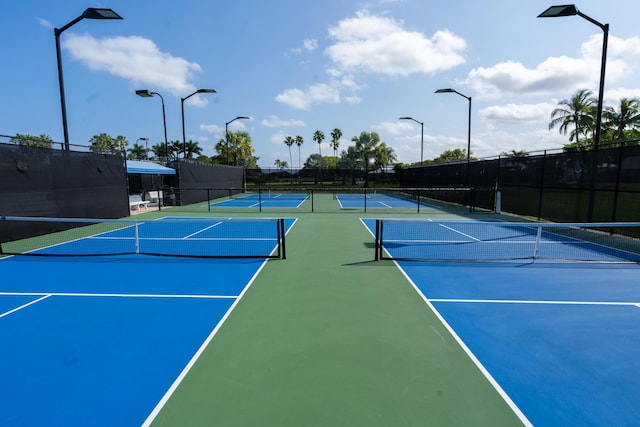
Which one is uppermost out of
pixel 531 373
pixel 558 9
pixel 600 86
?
pixel 558 9

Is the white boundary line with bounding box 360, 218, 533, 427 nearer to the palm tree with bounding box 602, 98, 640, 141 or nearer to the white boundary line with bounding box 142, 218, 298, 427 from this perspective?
the white boundary line with bounding box 142, 218, 298, 427

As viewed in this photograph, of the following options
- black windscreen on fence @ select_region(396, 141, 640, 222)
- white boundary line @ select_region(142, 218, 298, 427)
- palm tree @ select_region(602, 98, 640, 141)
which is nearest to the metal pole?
white boundary line @ select_region(142, 218, 298, 427)

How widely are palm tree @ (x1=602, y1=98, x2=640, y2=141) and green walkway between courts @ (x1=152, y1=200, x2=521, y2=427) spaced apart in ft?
121

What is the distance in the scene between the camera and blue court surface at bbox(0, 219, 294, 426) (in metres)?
3.49

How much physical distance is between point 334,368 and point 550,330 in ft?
11.3

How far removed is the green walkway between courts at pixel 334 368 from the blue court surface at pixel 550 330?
364 mm

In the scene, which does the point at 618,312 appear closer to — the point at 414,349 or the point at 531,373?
the point at 531,373

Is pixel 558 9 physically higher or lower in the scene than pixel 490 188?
higher

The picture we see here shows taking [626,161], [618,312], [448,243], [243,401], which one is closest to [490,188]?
[626,161]

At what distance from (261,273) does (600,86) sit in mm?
13512

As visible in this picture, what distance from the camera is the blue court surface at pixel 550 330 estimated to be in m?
3.51

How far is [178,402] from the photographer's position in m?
3.47

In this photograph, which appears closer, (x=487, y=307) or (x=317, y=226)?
(x=487, y=307)

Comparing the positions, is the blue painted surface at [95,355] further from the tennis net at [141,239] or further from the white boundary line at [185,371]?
the tennis net at [141,239]
